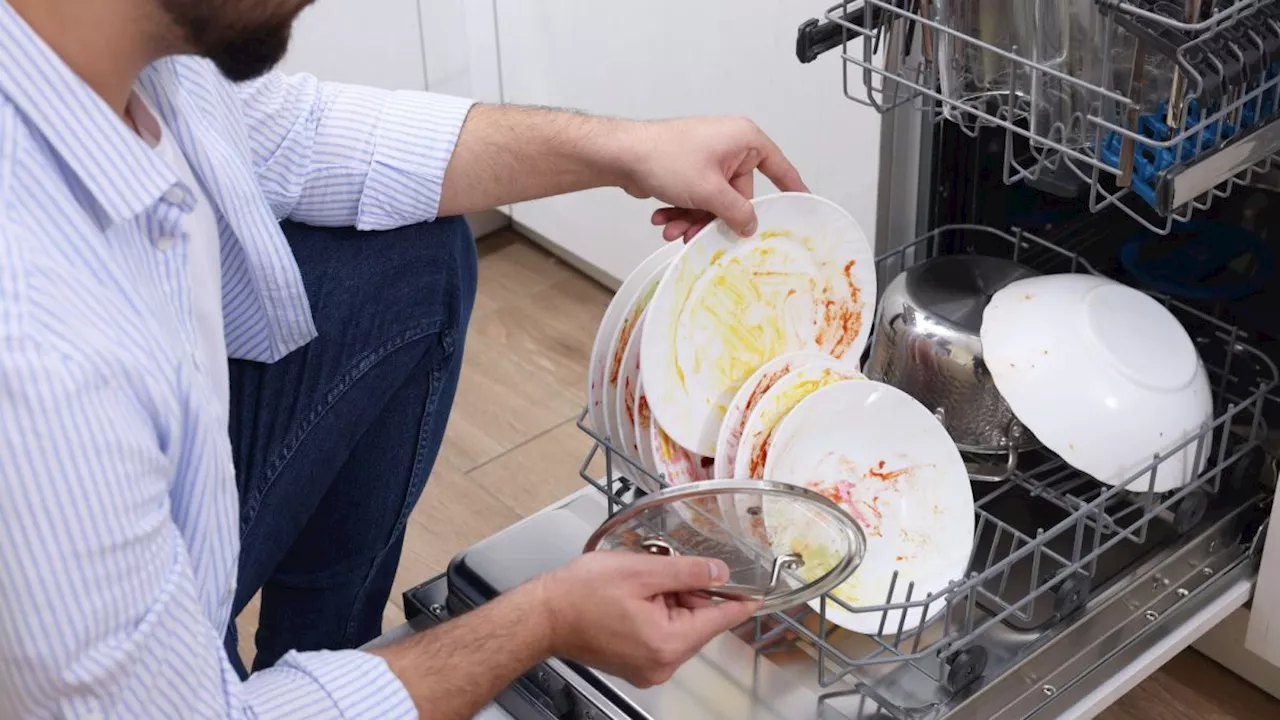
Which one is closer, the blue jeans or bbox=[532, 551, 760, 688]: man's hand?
bbox=[532, 551, 760, 688]: man's hand

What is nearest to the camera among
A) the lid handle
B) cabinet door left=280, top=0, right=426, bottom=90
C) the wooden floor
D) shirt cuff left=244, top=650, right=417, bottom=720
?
shirt cuff left=244, top=650, right=417, bottom=720

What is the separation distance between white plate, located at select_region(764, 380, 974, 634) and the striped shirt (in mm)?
391

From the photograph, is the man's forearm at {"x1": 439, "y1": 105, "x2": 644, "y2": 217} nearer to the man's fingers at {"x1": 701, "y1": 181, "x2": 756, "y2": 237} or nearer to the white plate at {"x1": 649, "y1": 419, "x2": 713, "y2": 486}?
the man's fingers at {"x1": 701, "y1": 181, "x2": 756, "y2": 237}

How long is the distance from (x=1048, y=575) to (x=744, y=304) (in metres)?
0.33

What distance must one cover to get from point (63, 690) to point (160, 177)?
29cm

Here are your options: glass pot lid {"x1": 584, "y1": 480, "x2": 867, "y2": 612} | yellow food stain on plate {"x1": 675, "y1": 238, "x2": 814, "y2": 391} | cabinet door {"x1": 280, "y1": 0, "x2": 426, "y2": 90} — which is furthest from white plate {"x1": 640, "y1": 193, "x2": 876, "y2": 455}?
cabinet door {"x1": 280, "y1": 0, "x2": 426, "y2": 90}

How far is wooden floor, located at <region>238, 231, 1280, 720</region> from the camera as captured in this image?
1.40m

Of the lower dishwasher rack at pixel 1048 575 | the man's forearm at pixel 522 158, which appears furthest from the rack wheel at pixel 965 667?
the man's forearm at pixel 522 158

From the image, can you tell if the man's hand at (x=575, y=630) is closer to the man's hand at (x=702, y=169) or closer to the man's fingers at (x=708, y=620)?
the man's fingers at (x=708, y=620)

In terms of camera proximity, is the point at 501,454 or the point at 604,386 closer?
the point at 604,386

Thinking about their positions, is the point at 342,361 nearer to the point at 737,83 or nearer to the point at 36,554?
the point at 36,554

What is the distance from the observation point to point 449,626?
958 mm

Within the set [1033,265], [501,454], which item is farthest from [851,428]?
[501,454]

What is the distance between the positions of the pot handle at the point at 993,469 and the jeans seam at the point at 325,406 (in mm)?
470
